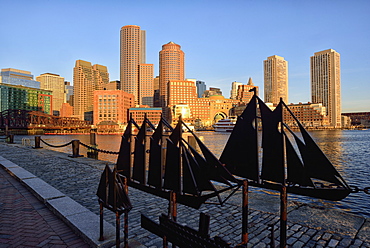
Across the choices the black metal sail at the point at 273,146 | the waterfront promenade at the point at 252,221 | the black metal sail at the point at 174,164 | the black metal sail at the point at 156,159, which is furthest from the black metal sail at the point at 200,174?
the black metal sail at the point at 273,146

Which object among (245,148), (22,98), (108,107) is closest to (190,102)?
(108,107)

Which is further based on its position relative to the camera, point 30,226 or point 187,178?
point 30,226

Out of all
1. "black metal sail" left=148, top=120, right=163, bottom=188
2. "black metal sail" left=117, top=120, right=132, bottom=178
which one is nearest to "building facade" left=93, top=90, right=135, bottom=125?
"black metal sail" left=117, top=120, right=132, bottom=178

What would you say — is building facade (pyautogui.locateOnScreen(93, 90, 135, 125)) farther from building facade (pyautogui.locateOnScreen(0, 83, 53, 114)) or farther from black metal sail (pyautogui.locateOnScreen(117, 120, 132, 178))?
black metal sail (pyautogui.locateOnScreen(117, 120, 132, 178))

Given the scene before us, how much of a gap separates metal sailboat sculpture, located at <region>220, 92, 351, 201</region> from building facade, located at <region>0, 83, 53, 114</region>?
201357 millimetres

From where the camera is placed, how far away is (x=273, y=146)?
5.67 metres

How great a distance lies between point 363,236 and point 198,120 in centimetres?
18263

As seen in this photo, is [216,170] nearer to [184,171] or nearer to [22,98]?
[184,171]

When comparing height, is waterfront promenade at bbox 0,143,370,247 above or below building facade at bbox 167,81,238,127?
below

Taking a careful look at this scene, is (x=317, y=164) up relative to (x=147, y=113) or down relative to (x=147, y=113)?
down

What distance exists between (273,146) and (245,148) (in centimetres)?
80

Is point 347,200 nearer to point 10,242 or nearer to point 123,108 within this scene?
point 10,242

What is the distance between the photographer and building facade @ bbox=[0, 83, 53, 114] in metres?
163

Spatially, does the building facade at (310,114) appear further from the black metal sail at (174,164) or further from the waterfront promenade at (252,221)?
the black metal sail at (174,164)
